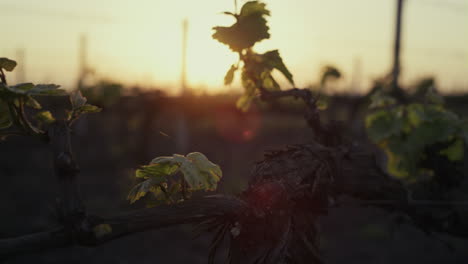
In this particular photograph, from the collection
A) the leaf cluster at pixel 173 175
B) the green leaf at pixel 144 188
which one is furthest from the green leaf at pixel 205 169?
the green leaf at pixel 144 188

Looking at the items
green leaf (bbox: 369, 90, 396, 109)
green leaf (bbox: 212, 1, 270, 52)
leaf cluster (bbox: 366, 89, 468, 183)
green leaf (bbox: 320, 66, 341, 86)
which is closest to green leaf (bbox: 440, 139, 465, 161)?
leaf cluster (bbox: 366, 89, 468, 183)

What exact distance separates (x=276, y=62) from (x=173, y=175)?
0.75 meters

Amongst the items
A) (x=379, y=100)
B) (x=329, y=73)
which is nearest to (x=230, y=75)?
(x=379, y=100)

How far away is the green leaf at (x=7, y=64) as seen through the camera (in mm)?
1162

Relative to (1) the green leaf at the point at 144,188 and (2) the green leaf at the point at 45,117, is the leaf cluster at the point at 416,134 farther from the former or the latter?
(2) the green leaf at the point at 45,117

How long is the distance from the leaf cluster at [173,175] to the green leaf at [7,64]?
49 centimetres

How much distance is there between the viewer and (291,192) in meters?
1.45

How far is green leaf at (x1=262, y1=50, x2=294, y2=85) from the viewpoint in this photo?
1751mm

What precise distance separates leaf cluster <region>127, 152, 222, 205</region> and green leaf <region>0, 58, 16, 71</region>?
49 centimetres

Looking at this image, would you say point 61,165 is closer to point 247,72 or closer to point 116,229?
point 116,229

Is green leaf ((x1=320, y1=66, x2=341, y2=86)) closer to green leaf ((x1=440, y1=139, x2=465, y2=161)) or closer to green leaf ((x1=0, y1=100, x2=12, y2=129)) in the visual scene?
green leaf ((x1=440, y1=139, x2=465, y2=161))

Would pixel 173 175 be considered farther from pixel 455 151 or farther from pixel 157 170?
pixel 455 151

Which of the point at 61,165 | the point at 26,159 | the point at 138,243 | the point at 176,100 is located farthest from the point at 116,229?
the point at 26,159

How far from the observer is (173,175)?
1328mm
